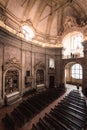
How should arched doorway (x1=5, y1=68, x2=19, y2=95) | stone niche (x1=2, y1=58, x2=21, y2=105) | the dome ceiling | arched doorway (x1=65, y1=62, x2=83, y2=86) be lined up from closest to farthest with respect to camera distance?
1. stone niche (x1=2, y1=58, x2=21, y2=105)
2. arched doorway (x1=5, y1=68, x2=19, y2=95)
3. the dome ceiling
4. arched doorway (x1=65, y1=62, x2=83, y2=86)

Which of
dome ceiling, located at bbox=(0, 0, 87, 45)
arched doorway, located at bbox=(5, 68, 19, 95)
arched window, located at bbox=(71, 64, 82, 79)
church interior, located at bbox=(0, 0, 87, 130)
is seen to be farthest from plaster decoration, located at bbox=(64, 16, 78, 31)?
arched doorway, located at bbox=(5, 68, 19, 95)

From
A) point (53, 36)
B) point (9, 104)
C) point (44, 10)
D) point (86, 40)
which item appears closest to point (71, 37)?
point (53, 36)

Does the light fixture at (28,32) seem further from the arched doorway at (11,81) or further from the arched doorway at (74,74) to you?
the arched doorway at (74,74)

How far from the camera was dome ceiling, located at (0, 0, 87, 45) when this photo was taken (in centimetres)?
1166

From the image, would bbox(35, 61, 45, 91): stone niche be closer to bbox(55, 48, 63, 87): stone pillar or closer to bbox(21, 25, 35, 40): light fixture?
bbox(55, 48, 63, 87): stone pillar

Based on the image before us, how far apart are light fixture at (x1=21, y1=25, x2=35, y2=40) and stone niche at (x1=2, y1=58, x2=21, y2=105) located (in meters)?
4.77

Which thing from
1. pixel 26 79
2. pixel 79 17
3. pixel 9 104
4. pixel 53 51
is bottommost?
pixel 9 104

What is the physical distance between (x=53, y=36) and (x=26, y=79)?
32.1ft

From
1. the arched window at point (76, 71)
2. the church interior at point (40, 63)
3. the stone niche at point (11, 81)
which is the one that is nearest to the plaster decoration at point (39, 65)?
the church interior at point (40, 63)

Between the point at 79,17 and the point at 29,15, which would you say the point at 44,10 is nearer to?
the point at 29,15

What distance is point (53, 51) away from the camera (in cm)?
1830

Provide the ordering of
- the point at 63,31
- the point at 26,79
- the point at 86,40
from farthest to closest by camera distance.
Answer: the point at 63,31 < the point at 86,40 < the point at 26,79

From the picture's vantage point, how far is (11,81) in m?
11.6

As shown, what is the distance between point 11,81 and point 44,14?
11674 mm
